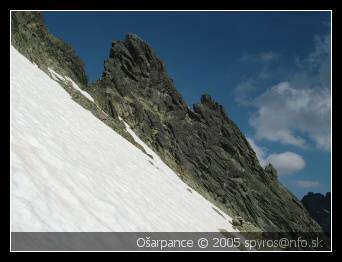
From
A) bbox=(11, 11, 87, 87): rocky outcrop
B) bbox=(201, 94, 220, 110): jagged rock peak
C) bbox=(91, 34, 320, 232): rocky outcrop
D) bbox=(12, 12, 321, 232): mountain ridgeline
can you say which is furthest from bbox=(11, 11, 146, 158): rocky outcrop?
bbox=(201, 94, 220, 110): jagged rock peak

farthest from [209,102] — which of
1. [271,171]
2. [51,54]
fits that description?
[51,54]

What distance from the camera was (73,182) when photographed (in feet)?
37.9

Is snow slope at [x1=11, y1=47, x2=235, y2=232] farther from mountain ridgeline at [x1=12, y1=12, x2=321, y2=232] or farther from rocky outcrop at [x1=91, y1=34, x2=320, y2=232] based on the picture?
rocky outcrop at [x1=91, y1=34, x2=320, y2=232]

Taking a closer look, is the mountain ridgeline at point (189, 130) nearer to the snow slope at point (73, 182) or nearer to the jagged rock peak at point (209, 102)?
the jagged rock peak at point (209, 102)

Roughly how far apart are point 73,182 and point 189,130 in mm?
57870

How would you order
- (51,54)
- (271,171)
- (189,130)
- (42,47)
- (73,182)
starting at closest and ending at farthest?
(73,182), (42,47), (51,54), (189,130), (271,171)

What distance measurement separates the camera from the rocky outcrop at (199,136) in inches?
2183

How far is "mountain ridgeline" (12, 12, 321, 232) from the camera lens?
4981 cm

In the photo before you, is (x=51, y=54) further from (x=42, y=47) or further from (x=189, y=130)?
(x=189, y=130)

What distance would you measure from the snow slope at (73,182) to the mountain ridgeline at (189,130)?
2261 centimetres

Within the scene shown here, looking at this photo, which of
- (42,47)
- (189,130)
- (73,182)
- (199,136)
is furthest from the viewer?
(199,136)

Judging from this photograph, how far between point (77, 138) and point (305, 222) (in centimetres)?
6919

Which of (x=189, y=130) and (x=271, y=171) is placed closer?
(x=189, y=130)
